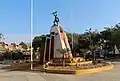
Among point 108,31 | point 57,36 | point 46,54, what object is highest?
point 108,31

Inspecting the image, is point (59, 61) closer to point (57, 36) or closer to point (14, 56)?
point (57, 36)

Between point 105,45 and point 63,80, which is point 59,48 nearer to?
point 63,80

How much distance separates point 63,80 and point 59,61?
634 inches

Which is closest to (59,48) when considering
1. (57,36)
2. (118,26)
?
(57,36)

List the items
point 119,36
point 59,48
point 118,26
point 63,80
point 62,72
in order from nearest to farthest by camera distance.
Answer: point 63,80
point 62,72
point 59,48
point 119,36
point 118,26

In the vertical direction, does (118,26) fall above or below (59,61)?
above

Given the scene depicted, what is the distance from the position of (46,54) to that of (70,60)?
19.4 ft

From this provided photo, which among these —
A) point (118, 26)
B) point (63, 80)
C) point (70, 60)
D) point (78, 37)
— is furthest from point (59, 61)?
point (78, 37)

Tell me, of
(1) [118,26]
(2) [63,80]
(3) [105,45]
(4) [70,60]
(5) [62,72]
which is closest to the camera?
(2) [63,80]

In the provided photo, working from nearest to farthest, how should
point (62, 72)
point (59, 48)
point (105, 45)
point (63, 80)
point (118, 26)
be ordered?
point (63, 80) < point (62, 72) < point (59, 48) < point (118, 26) < point (105, 45)

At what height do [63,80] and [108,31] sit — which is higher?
[108,31]

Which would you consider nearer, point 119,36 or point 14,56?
point 119,36

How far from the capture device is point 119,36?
6650 cm

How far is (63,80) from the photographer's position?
21016 mm
